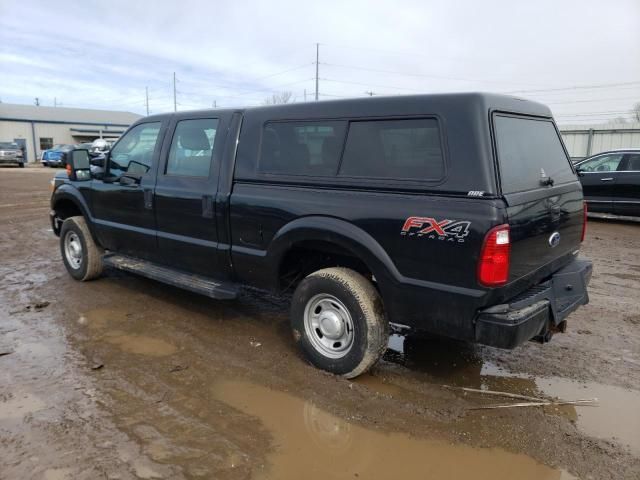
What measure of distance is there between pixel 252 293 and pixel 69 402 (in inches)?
102

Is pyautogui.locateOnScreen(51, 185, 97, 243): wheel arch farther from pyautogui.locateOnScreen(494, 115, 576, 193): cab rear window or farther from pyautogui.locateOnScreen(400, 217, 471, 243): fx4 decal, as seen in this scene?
pyautogui.locateOnScreen(494, 115, 576, 193): cab rear window

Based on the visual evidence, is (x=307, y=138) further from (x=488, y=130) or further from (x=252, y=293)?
(x=252, y=293)

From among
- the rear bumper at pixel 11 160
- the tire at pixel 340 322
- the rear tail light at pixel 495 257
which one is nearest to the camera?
the rear tail light at pixel 495 257

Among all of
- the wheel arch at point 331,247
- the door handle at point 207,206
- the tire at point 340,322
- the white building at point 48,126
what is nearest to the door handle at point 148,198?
the door handle at point 207,206

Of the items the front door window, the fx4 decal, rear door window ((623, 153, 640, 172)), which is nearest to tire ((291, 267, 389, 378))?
the fx4 decal

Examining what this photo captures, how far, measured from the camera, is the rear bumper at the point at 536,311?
2977 millimetres

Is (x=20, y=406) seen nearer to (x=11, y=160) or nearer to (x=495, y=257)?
(x=495, y=257)

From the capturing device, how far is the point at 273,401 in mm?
3381

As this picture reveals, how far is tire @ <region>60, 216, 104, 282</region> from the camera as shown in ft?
19.5

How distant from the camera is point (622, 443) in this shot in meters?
2.93

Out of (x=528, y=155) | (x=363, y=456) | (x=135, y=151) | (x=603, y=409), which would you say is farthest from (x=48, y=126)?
(x=603, y=409)

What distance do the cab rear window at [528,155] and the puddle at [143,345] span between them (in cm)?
299

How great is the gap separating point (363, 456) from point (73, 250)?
496cm

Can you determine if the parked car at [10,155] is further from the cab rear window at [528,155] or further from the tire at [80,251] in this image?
the cab rear window at [528,155]
